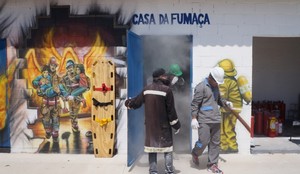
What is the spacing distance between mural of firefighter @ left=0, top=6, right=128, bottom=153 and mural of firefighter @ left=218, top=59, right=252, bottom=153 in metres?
2.04

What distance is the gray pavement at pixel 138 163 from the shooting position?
241 inches

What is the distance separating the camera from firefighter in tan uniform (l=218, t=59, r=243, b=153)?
23.1 feet

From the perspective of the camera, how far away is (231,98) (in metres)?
7.09

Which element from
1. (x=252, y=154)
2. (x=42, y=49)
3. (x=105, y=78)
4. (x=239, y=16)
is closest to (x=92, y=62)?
(x=105, y=78)

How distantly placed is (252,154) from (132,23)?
3435mm

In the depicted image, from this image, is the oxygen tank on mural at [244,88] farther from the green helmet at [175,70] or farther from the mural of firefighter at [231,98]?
the green helmet at [175,70]

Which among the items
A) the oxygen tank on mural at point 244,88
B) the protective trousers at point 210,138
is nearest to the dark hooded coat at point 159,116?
the protective trousers at point 210,138

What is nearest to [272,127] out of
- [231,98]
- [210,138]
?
[231,98]

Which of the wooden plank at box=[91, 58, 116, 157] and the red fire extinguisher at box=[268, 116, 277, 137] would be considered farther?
the red fire extinguisher at box=[268, 116, 277, 137]

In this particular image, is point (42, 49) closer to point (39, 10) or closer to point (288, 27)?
point (39, 10)

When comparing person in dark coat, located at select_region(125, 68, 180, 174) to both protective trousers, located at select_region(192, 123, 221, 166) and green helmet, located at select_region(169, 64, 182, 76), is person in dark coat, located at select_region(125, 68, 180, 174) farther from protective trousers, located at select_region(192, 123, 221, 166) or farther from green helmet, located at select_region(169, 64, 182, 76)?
green helmet, located at select_region(169, 64, 182, 76)

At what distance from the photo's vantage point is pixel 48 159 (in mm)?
6836

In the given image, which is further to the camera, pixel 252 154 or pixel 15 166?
pixel 252 154

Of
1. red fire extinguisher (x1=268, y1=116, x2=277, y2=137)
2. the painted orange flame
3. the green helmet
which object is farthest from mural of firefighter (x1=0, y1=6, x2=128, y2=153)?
red fire extinguisher (x1=268, y1=116, x2=277, y2=137)
